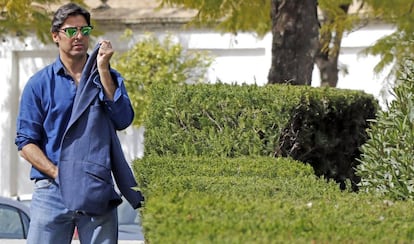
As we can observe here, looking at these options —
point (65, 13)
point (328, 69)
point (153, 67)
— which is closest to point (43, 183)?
point (65, 13)

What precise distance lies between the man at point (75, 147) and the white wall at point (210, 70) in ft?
54.8

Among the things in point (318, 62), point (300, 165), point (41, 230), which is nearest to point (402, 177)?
point (300, 165)

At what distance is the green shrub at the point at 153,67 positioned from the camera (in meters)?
19.8

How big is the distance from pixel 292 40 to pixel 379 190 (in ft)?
20.2

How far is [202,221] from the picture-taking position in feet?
12.3

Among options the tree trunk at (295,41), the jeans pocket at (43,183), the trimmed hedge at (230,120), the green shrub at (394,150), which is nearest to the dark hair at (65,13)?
the jeans pocket at (43,183)

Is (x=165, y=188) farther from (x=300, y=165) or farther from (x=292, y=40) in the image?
(x=292, y=40)

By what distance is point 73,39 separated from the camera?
18.3ft

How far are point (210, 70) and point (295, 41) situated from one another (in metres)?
10.9

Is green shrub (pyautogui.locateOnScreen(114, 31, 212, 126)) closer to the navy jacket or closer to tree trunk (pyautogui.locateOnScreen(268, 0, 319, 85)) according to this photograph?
tree trunk (pyautogui.locateOnScreen(268, 0, 319, 85))

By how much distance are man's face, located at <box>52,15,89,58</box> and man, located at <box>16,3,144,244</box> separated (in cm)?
1

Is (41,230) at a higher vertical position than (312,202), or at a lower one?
lower

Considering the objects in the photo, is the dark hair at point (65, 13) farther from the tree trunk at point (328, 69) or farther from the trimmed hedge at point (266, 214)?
the tree trunk at point (328, 69)

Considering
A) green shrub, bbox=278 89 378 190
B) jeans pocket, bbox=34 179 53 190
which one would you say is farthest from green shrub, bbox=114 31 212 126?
jeans pocket, bbox=34 179 53 190
